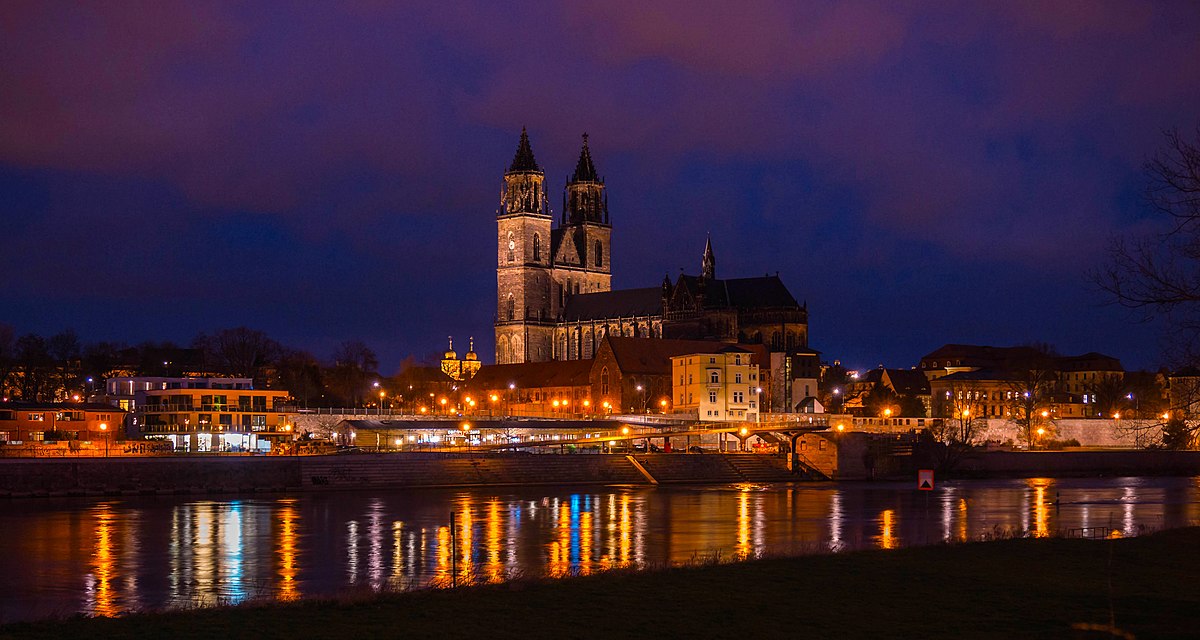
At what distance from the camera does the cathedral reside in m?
171

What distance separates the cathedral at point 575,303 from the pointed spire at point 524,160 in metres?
0.14

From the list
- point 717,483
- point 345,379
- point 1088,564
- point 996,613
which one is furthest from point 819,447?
point 345,379

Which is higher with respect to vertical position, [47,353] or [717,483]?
[47,353]

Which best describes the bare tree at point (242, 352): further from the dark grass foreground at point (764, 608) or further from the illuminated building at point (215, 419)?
the dark grass foreground at point (764, 608)

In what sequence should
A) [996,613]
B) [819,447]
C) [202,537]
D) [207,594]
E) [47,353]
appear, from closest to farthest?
1. [996,613]
2. [207,594]
3. [202,537]
4. [819,447]
5. [47,353]

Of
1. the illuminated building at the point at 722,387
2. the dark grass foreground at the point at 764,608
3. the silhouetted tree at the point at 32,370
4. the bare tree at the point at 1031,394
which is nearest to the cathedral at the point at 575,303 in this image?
the bare tree at the point at 1031,394

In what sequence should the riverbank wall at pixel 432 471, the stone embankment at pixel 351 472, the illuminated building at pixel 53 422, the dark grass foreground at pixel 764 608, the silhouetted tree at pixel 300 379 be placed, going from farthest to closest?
1. the silhouetted tree at pixel 300 379
2. the illuminated building at pixel 53 422
3. the riverbank wall at pixel 432 471
4. the stone embankment at pixel 351 472
5. the dark grass foreground at pixel 764 608

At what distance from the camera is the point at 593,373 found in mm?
139500

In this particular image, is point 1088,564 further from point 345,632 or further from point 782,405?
point 782,405

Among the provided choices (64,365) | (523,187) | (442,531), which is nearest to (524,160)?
(523,187)

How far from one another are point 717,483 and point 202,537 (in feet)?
143

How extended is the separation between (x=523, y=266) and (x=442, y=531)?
145 meters

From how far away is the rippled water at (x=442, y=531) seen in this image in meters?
34.0

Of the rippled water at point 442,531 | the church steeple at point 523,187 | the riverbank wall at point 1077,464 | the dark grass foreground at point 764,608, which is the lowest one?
the riverbank wall at point 1077,464
